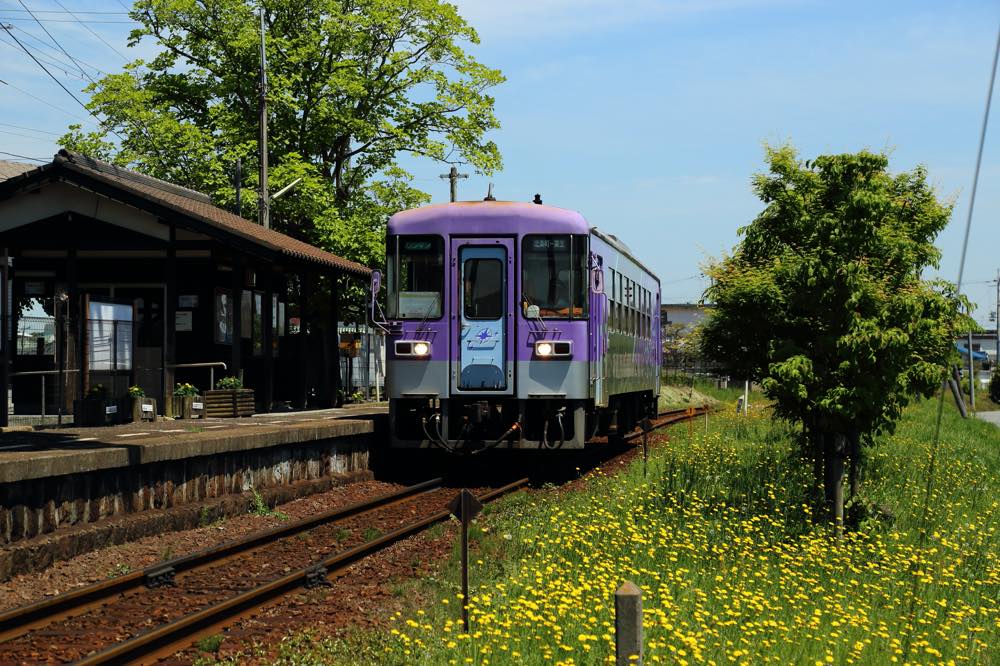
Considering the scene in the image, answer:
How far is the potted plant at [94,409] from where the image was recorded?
52.1 feet

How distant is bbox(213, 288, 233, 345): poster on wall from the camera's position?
2122cm

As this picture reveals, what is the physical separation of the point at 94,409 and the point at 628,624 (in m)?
12.6

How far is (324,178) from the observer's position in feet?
102

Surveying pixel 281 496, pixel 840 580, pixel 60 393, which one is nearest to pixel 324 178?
pixel 60 393

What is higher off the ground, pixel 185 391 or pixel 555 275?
pixel 555 275

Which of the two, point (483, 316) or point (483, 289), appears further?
point (483, 289)

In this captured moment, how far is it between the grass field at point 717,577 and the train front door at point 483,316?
1.67m

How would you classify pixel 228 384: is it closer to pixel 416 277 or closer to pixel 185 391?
pixel 185 391

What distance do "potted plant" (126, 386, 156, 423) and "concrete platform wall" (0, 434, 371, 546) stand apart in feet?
11.8

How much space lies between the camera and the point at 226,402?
1920 cm

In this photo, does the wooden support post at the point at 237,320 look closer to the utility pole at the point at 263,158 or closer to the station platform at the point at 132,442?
the station platform at the point at 132,442

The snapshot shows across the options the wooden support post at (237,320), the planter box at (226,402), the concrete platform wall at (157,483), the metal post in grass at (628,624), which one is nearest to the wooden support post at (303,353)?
the wooden support post at (237,320)

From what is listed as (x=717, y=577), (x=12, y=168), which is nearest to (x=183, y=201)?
(x=717, y=577)

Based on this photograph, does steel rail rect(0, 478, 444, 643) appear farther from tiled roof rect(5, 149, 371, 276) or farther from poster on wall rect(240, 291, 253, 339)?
poster on wall rect(240, 291, 253, 339)
